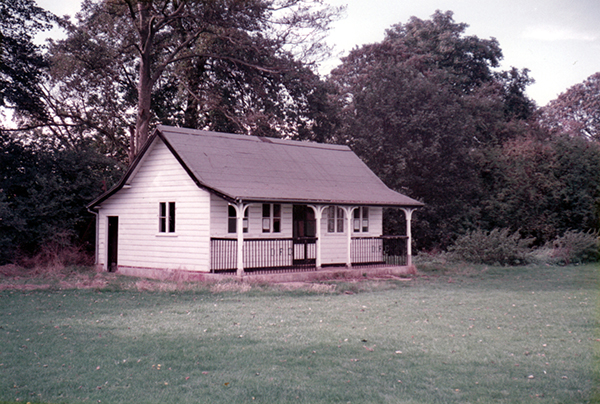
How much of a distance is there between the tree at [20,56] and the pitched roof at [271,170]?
7222 millimetres

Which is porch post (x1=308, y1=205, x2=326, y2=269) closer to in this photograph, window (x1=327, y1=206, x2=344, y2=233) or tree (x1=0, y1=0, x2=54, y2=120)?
window (x1=327, y1=206, x2=344, y2=233)

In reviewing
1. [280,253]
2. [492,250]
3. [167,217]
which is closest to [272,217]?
[280,253]

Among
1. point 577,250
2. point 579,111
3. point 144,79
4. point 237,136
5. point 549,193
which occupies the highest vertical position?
point 579,111

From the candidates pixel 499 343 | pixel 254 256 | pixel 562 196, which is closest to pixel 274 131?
pixel 254 256

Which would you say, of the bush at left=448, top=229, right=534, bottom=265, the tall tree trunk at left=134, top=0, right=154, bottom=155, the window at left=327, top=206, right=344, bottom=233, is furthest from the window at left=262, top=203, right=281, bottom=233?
the bush at left=448, top=229, right=534, bottom=265

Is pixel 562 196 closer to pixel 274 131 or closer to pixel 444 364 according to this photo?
pixel 274 131

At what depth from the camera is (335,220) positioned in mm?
22594

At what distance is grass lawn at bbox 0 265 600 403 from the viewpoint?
6086mm

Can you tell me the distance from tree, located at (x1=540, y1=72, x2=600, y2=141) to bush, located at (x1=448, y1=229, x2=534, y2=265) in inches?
1075

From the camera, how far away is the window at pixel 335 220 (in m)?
22.4

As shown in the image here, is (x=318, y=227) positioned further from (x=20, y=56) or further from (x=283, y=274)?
(x=20, y=56)

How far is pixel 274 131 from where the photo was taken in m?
28.8

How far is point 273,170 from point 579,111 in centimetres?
4121

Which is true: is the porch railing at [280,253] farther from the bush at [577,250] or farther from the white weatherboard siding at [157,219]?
the bush at [577,250]
